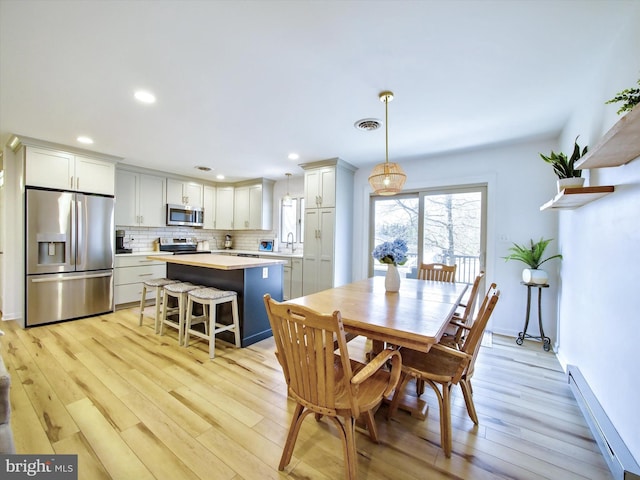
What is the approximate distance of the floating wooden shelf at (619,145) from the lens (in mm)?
1081

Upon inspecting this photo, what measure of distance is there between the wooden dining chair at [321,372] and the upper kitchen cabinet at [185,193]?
4930 mm

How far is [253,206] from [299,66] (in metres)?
4.13

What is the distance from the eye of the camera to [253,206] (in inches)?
231

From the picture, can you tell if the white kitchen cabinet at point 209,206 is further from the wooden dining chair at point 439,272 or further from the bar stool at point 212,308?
the wooden dining chair at point 439,272

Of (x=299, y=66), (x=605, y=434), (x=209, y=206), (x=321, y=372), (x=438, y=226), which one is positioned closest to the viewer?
(x=321, y=372)

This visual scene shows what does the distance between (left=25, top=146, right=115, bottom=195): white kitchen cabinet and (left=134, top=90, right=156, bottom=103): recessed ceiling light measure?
2.27 metres

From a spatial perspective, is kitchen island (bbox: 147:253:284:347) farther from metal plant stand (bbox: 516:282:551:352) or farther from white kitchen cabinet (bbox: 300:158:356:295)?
metal plant stand (bbox: 516:282:551:352)

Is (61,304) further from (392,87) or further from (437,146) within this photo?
(437,146)

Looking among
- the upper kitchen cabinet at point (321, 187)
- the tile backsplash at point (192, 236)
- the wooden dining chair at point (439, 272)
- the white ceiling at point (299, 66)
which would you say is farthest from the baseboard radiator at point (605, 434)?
the tile backsplash at point (192, 236)

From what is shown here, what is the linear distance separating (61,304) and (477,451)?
194 inches

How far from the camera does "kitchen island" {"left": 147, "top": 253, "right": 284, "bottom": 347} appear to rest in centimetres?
306

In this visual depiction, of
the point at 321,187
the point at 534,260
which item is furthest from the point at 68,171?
the point at 534,260

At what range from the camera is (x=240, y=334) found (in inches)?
122

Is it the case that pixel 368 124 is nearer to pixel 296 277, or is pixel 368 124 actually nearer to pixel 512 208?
pixel 512 208
